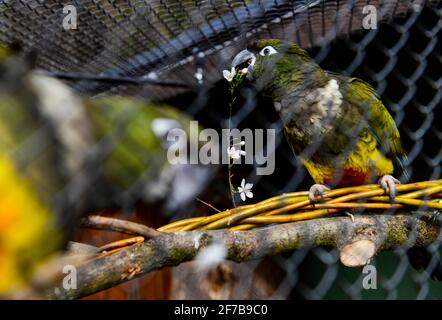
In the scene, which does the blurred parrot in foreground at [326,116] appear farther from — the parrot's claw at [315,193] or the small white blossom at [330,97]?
the parrot's claw at [315,193]

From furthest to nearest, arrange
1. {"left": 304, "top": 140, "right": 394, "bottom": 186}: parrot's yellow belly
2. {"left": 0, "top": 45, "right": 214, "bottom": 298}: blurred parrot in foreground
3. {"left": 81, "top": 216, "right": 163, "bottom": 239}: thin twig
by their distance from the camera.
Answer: {"left": 304, "top": 140, "right": 394, "bottom": 186}: parrot's yellow belly < {"left": 81, "top": 216, "right": 163, "bottom": 239}: thin twig < {"left": 0, "top": 45, "right": 214, "bottom": 298}: blurred parrot in foreground

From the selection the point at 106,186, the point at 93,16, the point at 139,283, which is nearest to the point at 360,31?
the point at 93,16

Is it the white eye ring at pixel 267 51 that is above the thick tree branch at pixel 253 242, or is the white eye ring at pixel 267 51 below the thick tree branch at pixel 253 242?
above

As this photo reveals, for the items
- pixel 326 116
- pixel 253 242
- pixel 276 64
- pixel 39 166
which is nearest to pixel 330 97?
pixel 326 116

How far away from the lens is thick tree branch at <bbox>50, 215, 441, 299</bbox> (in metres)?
0.67

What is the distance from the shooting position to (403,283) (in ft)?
6.75

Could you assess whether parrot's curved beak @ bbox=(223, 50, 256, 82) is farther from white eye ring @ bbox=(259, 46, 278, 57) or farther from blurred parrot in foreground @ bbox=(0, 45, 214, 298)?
blurred parrot in foreground @ bbox=(0, 45, 214, 298)

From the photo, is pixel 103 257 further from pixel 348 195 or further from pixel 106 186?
pixel 348 195

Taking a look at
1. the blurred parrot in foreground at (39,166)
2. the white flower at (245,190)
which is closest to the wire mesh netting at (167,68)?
the blurred parrot in foreground at (39,166)

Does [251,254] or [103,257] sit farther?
[251,254]

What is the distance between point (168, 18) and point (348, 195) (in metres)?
0.51

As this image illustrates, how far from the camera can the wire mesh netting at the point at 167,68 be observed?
71 cm

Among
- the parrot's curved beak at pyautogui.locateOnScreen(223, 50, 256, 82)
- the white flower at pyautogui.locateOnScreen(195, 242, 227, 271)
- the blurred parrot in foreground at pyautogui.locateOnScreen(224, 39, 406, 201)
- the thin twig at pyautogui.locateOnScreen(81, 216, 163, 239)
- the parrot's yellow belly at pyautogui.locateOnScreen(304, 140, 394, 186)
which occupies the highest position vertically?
the parrot's curved beak at pyautogui.locateOnScreen(223, 50, 256, 82)

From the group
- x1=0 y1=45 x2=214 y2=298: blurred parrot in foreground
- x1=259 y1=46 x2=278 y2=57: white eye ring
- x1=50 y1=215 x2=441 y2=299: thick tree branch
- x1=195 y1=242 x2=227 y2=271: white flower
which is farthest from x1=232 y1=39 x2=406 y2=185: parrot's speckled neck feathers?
x1=0 y1=45 x2=214 y2=298: blurred parrot in foreground
